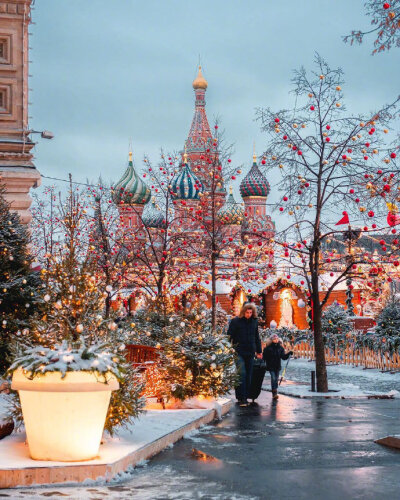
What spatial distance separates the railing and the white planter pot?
66.8 feet

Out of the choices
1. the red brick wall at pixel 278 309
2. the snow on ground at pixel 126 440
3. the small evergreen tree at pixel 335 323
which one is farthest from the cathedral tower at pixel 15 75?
the red brick wall at pixel 278 309

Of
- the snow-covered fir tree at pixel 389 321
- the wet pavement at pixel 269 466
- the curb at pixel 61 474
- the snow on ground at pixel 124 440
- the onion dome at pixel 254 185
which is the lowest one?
the wet pavement at pixel 269 466

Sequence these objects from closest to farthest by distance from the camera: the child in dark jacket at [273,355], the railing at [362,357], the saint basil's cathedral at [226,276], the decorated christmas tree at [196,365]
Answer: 1. the decorated christmas tree at [196,365]
2. the child in dark jacket at [273,355]
3. the railing at [362,357]
4. the saint basil's cathedral at [226,276]

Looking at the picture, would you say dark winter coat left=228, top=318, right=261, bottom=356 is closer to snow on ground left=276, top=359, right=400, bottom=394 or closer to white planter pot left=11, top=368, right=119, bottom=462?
snow on ground left=276, top=359, right=400, bottom=394

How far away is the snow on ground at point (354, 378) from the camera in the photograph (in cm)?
2076

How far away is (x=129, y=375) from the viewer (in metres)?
9.01

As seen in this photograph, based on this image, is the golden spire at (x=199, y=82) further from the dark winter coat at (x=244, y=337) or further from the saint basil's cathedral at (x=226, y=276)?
the dark winter coat at (x=244, y=337)

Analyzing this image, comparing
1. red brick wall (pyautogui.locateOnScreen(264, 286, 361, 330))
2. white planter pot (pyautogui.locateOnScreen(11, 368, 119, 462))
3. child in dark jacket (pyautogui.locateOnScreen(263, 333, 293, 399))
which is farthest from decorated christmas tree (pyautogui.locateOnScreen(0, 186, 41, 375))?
red brick wall (pyautogui.locateOnScreen(264, 286, 361, 330))

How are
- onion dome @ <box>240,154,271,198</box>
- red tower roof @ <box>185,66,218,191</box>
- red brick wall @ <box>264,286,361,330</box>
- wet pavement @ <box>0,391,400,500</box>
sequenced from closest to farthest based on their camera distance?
1. wet pavement @ <box>0,391,400,500</box>
2. red brick wall @ <box>264,286,361,330</box>
3. red tower roof @ <box>185,66,218,191</box>
4. onion dome @ <box>240,154,271,198</box>

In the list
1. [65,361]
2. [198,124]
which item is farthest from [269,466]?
[198,124]

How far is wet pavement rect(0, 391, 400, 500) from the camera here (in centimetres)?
666

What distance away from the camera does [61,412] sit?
23.3 ft

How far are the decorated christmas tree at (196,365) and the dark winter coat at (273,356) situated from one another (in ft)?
16.0

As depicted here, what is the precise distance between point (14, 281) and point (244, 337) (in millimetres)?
4351
